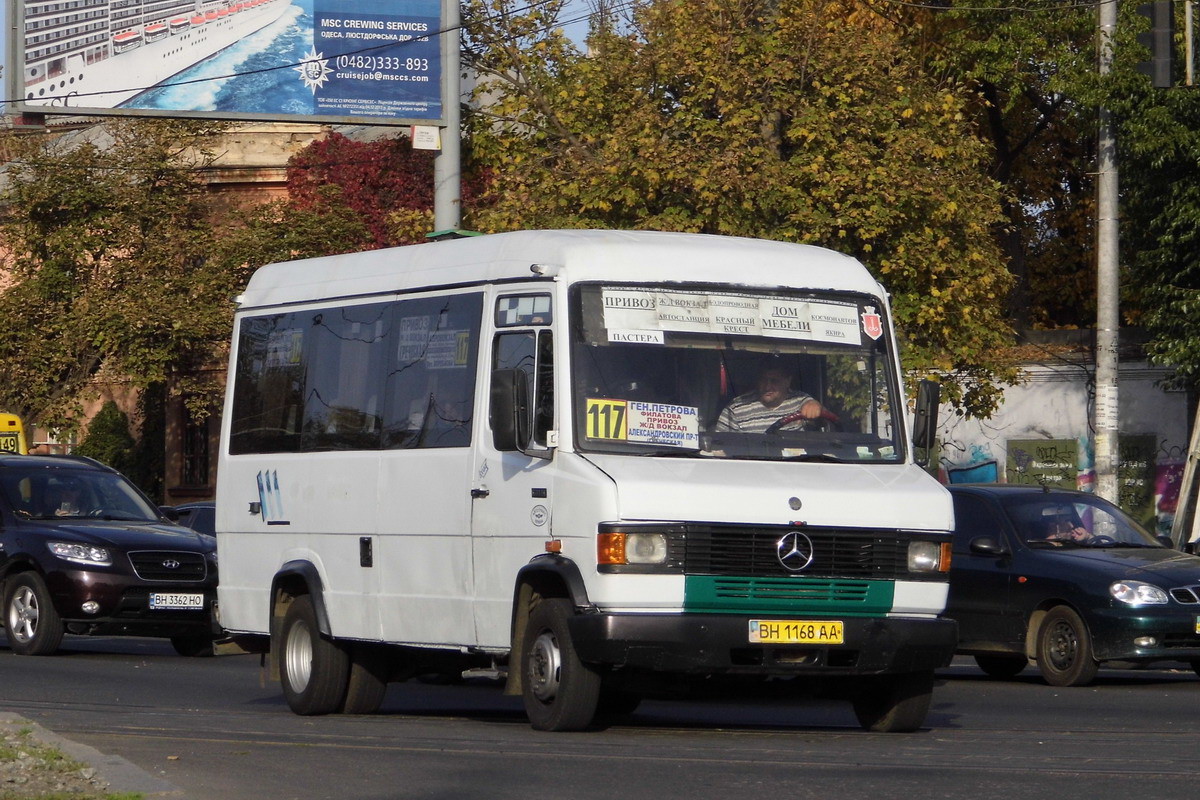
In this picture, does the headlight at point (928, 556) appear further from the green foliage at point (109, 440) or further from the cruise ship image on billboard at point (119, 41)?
the green foliage at point (109, 440)

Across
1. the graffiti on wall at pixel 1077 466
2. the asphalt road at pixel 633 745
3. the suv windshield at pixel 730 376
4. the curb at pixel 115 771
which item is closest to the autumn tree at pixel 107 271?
the graffiti on wall at pixel 1077 466

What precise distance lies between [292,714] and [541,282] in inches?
144

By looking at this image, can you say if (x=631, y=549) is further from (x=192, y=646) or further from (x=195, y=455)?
(x=195, y=455)

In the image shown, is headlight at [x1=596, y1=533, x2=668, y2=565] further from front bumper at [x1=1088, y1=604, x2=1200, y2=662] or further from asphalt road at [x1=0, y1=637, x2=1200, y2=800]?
front bumper at [x1=1088, y1=604, x2=1200, y2=662]

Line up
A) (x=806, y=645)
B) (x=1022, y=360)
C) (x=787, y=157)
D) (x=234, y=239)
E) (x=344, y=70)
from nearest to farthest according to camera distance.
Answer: (x=806, y=645)
(x=344, y=70)
(x=787, y=157)
(x=1022, y=360)
(x=234, y=239)

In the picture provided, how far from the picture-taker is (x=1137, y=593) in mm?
15312

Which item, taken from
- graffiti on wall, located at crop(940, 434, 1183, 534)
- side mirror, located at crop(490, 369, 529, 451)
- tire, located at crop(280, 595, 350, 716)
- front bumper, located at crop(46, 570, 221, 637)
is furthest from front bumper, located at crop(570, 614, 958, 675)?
graffiti on wall, located at crop(940, 434, 1183, 534)

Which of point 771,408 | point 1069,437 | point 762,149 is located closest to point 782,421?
point 771,408

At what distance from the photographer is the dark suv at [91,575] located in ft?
60.6

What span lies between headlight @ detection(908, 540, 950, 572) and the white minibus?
13 millimetres

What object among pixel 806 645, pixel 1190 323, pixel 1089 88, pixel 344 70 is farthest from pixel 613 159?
pixel 806 645

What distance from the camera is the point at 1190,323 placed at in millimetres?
27391

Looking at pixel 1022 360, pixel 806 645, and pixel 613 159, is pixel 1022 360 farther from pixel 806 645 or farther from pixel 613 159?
pixel 806 645

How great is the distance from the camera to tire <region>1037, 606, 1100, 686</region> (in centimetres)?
1543
